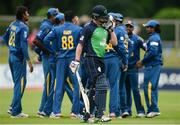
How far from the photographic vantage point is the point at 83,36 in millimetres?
19422

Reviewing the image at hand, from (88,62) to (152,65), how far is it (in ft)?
12.8

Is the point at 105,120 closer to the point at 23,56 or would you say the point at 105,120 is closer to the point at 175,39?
the point at 23,56

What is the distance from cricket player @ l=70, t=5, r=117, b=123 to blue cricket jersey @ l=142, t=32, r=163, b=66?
338 centimetres

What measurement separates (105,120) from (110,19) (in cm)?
228

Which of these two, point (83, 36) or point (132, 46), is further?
point (132, 46)

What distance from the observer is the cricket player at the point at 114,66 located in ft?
70.6

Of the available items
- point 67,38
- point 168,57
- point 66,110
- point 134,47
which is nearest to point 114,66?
point 67,38

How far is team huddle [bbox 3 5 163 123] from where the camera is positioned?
19469 mm

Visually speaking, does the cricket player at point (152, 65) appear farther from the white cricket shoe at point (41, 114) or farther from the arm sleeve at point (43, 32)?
the white cricket shoe at point (41, 114)

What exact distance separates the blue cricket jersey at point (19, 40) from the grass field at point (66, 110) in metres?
1.57

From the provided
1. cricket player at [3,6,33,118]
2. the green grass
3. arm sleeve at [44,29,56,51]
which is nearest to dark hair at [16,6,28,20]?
cricket player at [3,6,33,118]

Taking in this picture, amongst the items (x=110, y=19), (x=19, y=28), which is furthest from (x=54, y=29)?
(x=110, y=19)

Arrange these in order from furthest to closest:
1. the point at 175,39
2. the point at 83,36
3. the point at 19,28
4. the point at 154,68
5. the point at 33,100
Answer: the point at 175,39 → the point at 33,100 → the point at 154,68 → the point at 19,28 → the point at 83,36

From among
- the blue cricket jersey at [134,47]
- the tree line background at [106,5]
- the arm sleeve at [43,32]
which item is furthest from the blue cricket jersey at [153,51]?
the tree line background at [106,5]
